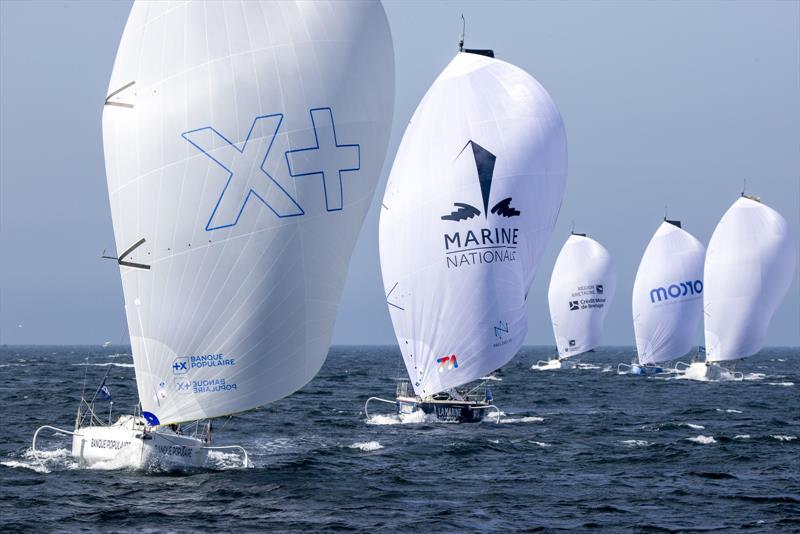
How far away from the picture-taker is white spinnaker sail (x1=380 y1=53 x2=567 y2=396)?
40250 mm

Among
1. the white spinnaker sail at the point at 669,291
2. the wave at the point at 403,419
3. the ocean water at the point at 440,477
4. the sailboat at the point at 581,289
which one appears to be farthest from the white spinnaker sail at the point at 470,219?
the sailboat at the point at 581,289

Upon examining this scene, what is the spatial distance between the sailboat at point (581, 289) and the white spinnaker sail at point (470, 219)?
53.3 m

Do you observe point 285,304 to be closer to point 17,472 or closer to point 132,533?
point 132,533

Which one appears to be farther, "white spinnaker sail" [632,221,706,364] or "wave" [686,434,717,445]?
"white spinnaker sail" [632,221,706,364]

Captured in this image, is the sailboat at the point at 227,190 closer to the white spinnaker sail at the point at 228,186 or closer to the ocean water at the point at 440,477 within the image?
the white spinnaker sail at the point at 228,186

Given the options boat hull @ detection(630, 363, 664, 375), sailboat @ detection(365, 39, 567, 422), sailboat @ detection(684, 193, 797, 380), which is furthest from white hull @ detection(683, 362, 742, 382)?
sailboat @ detection(365, 39, 567, 422)

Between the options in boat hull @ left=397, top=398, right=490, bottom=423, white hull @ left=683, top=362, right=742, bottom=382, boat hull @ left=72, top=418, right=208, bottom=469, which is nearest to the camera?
boat hull @ left=72, top=418, right=208, bottom=469

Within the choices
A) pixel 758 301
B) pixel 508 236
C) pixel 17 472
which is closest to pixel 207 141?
pixel 17 472

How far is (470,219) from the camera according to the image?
132 ft

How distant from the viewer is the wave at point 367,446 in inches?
1364

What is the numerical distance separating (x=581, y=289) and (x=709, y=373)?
1753 cm

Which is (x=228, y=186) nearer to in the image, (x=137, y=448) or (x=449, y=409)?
(x=137, y=448)

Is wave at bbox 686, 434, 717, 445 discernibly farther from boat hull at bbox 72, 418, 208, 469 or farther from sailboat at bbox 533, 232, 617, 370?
sailboat at bbox 533, 232, 617, 370

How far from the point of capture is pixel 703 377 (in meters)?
79.7
